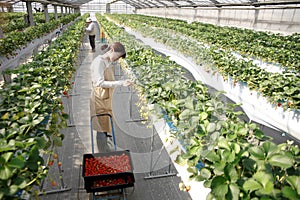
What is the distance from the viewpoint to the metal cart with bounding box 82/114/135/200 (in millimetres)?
2443

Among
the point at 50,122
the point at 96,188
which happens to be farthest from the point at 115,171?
the point at 50,122

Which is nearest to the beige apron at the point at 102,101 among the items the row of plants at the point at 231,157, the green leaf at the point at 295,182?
the row of plants at the point at 231,157

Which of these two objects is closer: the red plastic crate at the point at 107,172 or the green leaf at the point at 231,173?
the green leaf at the point at 231,173

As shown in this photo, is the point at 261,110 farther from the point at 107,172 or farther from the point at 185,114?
the point at 107,172

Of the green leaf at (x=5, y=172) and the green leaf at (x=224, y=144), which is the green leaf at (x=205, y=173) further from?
the green leaf at (x=5, y=172)

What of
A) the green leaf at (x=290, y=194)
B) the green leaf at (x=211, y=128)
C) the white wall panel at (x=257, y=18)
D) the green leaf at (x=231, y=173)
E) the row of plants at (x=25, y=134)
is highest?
the white wall panel at (x=257, y=18)

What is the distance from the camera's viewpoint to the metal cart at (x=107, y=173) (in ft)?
8.02

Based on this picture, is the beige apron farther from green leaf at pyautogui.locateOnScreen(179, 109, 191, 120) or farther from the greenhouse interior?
green leaf at pyautogui.locateOnScreen(179, 109, 191, 120)

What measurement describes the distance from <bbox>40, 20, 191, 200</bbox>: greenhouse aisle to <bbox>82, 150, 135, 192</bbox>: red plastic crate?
17.3 inches

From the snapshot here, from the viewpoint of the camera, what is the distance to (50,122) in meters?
2.42

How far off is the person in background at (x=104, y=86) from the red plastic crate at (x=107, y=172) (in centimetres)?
96

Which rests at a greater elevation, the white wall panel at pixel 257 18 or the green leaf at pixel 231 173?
the white wall panel at pixel 257 18

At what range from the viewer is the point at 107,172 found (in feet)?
8.35

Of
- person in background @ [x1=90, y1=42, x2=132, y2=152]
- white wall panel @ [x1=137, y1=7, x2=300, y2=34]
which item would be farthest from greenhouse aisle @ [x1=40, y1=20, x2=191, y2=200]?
white wall panel @ [x1=137, y1=7, x2=300, y2=34]
